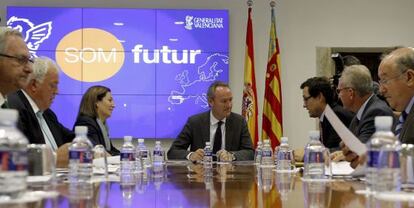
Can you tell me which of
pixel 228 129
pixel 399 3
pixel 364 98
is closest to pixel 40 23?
pixel 228 129

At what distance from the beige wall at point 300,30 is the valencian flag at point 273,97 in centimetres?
21

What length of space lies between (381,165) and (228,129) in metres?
2.99

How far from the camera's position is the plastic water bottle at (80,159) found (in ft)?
6.42

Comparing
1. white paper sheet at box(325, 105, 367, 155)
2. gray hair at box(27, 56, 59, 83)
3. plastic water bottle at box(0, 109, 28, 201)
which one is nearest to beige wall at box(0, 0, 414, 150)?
gray hair at box(27, 56, 59, 83)

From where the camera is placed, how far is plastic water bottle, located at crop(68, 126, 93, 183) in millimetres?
1958

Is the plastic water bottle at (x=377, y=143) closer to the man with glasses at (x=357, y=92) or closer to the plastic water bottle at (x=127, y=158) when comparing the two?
the plastic water bottle at (x=127, y=158)

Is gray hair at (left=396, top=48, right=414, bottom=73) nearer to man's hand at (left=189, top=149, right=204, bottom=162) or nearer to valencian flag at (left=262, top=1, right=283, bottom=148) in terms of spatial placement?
man's hand at (left=189, top=149, right=204, bottom=162)

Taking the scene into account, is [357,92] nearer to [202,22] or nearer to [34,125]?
[34,125]

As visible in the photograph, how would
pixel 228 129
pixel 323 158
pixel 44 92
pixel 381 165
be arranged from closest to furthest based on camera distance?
pixel 381 165 < pixel 323 158 < pixel 44 92 < pixel 228 129

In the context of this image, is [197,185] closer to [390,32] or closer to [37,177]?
[37,177]

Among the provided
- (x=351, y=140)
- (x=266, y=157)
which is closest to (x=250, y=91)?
(x=266, y=157)

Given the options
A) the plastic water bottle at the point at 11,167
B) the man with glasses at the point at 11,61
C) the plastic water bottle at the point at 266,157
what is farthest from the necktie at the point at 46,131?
the plastic water bottle at the point at 11,167

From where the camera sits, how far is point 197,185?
194 centimetres

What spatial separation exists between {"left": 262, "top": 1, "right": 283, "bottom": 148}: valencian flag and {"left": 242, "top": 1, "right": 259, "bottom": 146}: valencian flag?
5.6 inches
